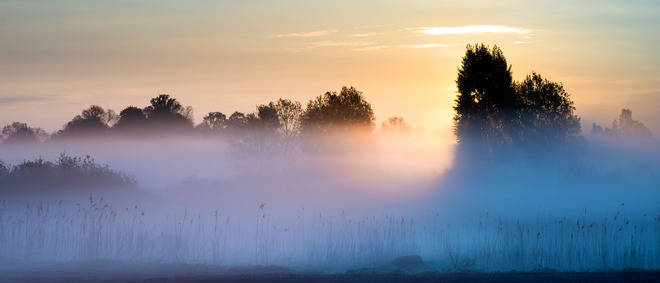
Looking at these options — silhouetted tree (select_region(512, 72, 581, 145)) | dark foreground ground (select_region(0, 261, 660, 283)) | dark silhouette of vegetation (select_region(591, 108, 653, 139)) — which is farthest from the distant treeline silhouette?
dark silhouette of vegetation (select_region(591, 108, 653, 139))

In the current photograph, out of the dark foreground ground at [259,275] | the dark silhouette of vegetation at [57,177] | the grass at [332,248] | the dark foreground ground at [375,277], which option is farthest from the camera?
the dark silhouette of vegetation at [57,177]

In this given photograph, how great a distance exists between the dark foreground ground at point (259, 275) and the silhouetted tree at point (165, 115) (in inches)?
3245

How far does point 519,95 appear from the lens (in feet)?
230

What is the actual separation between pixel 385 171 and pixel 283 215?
3745cm

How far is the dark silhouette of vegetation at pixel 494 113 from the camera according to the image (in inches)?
2606

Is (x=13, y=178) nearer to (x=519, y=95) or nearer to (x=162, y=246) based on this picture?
(x=162, y=246)

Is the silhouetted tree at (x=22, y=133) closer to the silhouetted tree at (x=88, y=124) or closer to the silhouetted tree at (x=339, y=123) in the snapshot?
the silhouetted tree at (x=88, y=124)

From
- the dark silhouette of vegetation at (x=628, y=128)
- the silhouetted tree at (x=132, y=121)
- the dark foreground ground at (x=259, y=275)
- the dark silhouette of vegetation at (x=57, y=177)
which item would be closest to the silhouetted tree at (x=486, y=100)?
the dark silhouette of vegetation at (x=57, y=177)

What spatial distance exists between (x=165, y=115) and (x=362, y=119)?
1383 inches

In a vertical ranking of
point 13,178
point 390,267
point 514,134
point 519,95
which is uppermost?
point 519,95

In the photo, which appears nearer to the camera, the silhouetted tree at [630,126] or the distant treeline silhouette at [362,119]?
the distant treeline silhouette at [362,119]

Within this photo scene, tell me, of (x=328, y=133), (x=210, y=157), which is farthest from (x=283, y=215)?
(x=210, y=157)

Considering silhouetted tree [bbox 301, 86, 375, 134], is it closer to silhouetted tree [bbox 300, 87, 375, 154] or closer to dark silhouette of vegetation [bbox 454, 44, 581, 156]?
silhouetted tree [bbox 300, 87, 375, 154]

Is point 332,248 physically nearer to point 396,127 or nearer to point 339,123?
point 339,123
